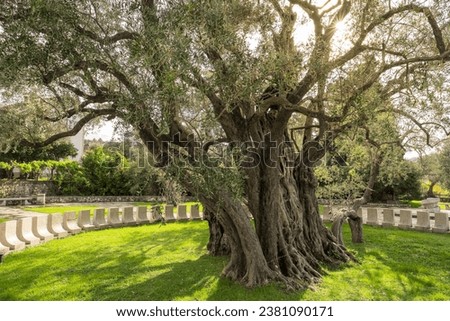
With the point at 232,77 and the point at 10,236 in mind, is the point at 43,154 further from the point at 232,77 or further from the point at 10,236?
the point at 232,77

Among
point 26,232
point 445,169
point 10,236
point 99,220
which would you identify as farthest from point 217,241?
point 445,169

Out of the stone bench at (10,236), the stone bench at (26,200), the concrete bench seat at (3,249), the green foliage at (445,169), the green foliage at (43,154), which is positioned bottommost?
the concrete bench seat at (3,249)

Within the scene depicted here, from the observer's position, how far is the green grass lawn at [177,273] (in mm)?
8148

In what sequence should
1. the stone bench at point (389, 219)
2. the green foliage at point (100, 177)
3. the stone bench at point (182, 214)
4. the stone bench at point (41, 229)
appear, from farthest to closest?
the green foliage at point (100, 177) < the stone bench at point (182, 214) < the stone bench at point (389, 219) < the stone bench at point (41, 229)

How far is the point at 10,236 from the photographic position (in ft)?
42.2

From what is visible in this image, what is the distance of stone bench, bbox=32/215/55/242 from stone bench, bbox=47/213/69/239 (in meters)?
0.18

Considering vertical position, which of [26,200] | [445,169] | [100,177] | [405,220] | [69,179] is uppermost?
[445,169]

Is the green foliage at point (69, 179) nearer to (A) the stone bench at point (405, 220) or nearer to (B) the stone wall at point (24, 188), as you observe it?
(B) the stone wall at point (24, 188)

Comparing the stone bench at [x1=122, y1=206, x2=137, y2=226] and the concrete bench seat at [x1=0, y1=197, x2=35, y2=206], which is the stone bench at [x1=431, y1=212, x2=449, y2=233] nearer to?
the stone bench at [x1=122, y1=206, x2=137, y2=226]

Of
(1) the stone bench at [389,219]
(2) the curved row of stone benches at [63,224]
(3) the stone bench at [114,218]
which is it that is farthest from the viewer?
(3) the stone bench at [114,218]

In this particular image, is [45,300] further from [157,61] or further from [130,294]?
[157,61]

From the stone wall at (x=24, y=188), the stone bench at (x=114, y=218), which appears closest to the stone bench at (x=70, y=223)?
the stone bench at (x=114, y=218)

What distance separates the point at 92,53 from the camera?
680cm

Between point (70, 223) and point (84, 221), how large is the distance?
68 cm
